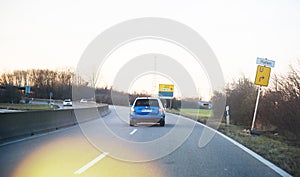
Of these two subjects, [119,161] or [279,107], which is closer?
[119,161]

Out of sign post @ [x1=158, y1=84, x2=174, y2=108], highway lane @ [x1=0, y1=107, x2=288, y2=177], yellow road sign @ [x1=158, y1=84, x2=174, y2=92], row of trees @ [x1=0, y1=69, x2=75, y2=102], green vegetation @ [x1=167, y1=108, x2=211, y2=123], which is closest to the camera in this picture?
highway lane @ [x1=0, y1=107, x2=288, y2=177]

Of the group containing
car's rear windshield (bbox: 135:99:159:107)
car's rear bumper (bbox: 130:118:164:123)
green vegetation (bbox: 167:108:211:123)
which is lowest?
green vegetation (bbox: 167:108:211:123)

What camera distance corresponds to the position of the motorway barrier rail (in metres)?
11.3

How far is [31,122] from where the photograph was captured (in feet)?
44.1

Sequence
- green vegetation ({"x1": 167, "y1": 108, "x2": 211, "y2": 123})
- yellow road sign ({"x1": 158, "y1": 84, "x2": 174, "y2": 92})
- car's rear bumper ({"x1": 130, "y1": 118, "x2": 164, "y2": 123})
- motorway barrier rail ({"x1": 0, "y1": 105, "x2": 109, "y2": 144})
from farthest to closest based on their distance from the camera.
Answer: yellow road sign ({"x1": 158, "y1": 84, "x2": 174, "y2": 92}) → green vegetation ({"x1": 167, "y1": 108, "x2": 211, "y2": 123}) → car's rear bumper ({"x1": 130, "y1": 118, "x2": 164, "y2": 123}) → motorway barrier rail ({"x1": 0, "y1": 105, "x2": 109, "y2": 144})

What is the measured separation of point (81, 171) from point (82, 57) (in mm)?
16147

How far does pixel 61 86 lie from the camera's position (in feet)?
275

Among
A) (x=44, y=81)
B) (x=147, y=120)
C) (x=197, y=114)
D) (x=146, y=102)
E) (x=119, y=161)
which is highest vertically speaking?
(x=44, y=81)

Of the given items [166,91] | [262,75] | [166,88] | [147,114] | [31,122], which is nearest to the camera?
[31,122]

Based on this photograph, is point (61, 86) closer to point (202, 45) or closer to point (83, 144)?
point (202, 45)

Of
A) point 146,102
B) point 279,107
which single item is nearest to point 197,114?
point 146,102

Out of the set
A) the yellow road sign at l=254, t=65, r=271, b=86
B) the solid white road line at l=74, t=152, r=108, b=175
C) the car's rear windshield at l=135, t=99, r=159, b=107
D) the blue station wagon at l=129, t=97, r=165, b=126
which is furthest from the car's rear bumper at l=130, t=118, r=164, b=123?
the solid white road line at l=74, t=152, r=108, b=175

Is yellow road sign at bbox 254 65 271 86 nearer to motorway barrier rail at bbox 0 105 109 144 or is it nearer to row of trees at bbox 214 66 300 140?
row of trees at bbox 214 66 300 140

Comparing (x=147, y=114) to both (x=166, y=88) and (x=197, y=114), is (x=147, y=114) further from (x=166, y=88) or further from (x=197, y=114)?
(x=166, y=88)
